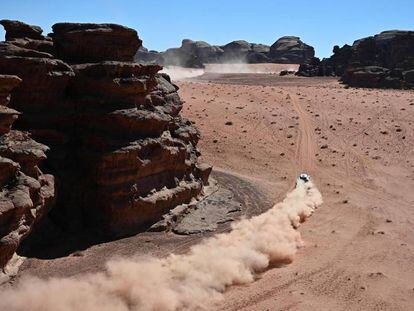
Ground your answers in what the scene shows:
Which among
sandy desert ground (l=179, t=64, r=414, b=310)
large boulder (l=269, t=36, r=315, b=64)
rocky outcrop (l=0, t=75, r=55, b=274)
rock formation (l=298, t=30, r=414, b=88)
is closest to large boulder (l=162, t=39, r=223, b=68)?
large boulder (l=269, t=36, r=315, b=64)

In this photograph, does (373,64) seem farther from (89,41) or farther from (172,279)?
(172,279)

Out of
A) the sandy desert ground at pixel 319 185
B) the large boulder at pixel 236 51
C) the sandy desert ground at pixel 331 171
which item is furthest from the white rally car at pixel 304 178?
the large boulder at pixel 236 51

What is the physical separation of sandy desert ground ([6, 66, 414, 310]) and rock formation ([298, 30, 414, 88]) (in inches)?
439

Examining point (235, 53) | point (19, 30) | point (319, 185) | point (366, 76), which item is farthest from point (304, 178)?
point (235, 53)

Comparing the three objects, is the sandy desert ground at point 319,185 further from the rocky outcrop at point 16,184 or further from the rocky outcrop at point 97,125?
the rocky outcrop at point 97,125

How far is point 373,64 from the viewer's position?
7262 centimetres

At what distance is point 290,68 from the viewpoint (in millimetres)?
103688

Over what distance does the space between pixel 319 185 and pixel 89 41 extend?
15.1 metres

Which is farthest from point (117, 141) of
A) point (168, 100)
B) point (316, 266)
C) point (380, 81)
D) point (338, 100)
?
point (380, 81)

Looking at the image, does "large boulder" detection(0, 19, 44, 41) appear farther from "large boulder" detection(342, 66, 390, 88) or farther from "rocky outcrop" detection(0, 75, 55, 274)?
"large boulder" detection(342, 66, 390, 88)

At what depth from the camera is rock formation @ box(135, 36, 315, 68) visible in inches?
4478

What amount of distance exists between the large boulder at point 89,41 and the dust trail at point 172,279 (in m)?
8.68

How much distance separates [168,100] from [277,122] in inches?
675

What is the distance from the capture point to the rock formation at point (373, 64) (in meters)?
61.3
